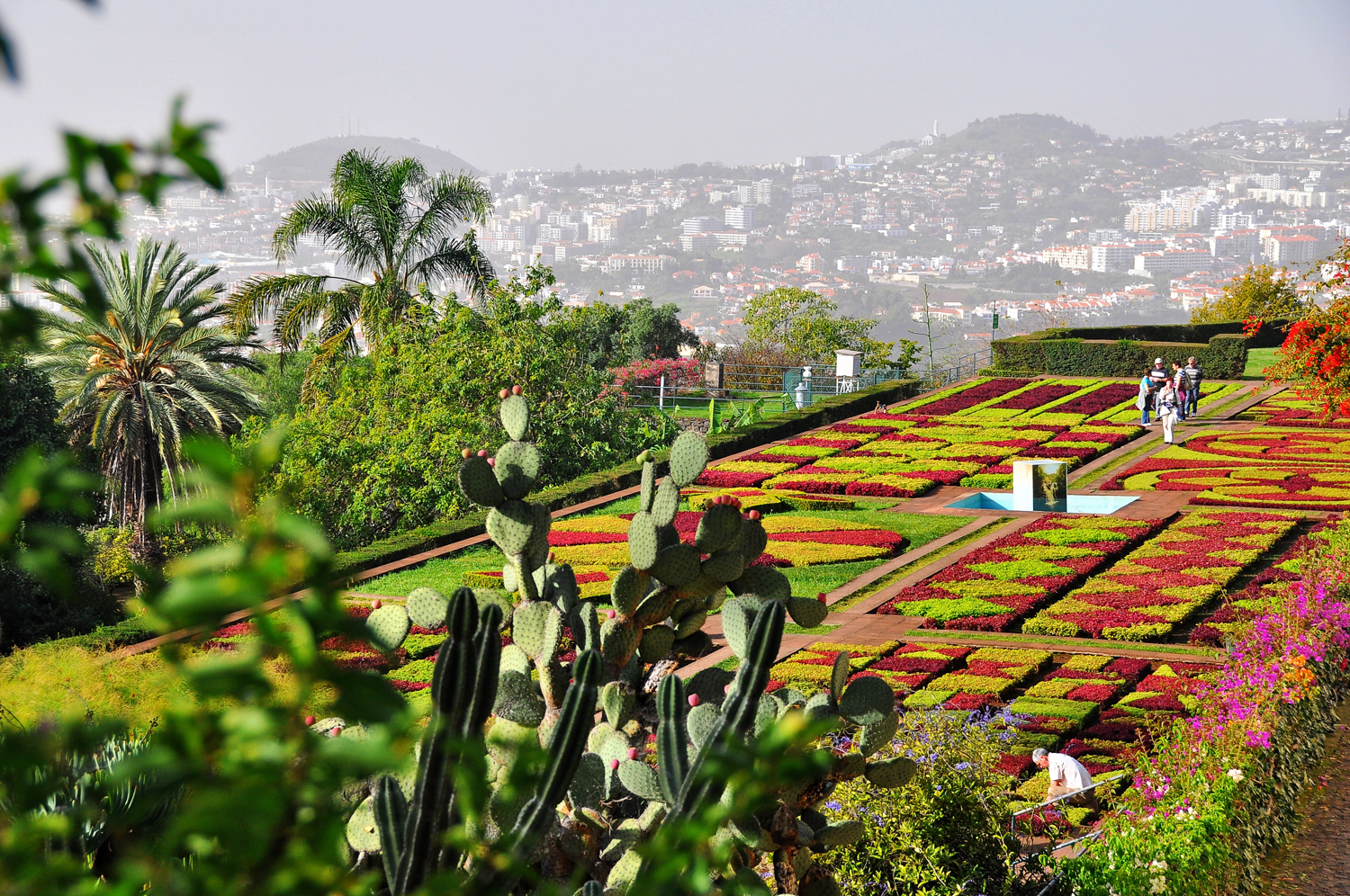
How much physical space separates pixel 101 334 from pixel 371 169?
7535mm

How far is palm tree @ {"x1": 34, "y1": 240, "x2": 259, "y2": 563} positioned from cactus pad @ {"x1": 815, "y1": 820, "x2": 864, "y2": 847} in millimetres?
15618

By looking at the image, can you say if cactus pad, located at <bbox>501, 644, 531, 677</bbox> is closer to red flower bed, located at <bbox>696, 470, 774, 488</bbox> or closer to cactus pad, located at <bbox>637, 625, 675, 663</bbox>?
cactus pad, located at <bbox>637, 625, 675, 663</bbox>

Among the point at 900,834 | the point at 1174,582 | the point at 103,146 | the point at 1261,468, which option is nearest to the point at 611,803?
the point at 900,834

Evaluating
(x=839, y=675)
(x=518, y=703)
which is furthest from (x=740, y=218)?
(x=518, y=703)

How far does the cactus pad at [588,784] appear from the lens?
3.19 m

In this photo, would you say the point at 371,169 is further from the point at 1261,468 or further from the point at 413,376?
the point at 1261,468

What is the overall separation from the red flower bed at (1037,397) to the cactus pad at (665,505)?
23677 millimetres

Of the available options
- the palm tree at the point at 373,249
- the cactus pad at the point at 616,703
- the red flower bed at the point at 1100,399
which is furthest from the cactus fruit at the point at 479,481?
the red flower bed at the point at 1100,399

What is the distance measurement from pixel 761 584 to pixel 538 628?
0.62 meters

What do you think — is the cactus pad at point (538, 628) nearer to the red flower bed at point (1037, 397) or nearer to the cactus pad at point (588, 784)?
the cactus pad at point (588, 784)

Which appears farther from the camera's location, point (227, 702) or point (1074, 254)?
point (1074, 254)

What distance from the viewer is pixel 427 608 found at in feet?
10.8

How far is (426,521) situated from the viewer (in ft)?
64.0

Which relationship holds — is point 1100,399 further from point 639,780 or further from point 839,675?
point 639,780
